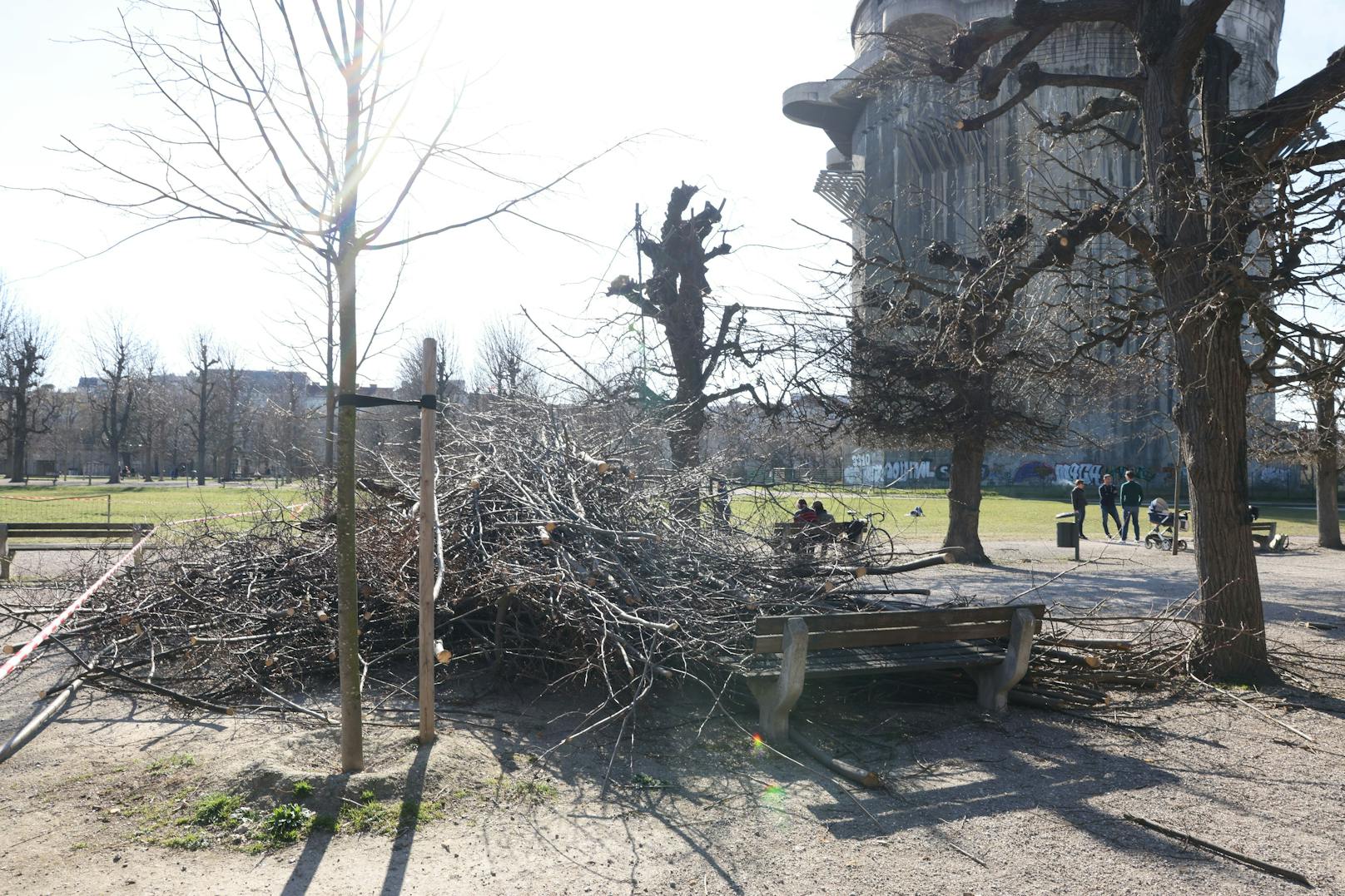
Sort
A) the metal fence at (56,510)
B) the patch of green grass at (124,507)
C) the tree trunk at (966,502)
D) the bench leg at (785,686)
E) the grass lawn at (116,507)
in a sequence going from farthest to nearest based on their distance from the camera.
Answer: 1. the metal fence at (56,510)
2. the patch of green grass at (124,507)
3. the grass lawn at (116,507)
4. the tree trunk at (966,502)
5. the bench leg at (785,686)

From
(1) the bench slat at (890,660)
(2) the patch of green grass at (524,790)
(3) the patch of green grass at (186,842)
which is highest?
(1) the bench slat at (890,660)

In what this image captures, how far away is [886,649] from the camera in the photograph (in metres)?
6.14

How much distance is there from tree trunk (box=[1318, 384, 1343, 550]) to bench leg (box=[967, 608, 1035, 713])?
41.3 ft

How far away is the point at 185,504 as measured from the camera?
29078mm

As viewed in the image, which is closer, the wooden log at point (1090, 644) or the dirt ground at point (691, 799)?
the dirt ground at point (691, 799)

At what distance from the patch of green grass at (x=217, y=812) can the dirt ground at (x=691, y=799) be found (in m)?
0.05

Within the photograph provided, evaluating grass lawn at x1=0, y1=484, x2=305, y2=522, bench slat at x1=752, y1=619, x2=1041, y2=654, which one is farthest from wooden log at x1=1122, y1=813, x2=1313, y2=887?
grass lawn at x1=0, y1=484, x2=305, y2=522

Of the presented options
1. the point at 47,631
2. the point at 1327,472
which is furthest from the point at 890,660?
the point at 1327,472

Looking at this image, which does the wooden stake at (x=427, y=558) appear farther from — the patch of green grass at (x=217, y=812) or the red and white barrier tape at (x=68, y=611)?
the red and white barrier tape at (x=68, y=611)

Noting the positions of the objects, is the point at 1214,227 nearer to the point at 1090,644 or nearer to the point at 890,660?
the point at 1090,644

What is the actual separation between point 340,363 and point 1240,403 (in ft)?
21.6

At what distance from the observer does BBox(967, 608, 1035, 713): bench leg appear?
5.96 m

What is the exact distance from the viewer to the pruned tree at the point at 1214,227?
21.7 ft

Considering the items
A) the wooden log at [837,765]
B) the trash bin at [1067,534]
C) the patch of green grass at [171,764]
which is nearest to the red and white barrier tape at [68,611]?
the patch of green grass at [171,764]
